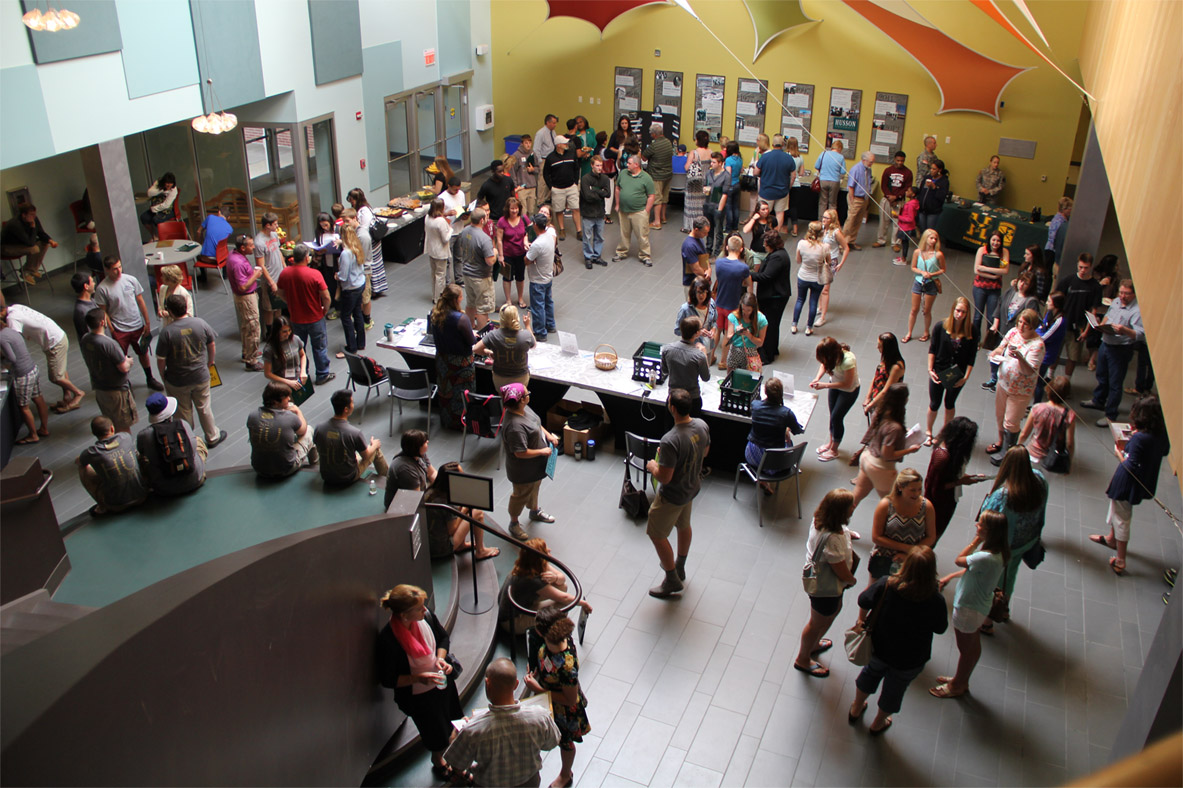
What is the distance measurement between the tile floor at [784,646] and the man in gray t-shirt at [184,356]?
25.9 inches

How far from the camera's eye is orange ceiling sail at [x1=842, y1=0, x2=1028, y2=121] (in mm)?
14602

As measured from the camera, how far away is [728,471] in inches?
347

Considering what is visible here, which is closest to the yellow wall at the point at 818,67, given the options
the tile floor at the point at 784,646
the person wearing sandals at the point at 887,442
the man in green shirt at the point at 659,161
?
the man in green shirt at the point at 659,161

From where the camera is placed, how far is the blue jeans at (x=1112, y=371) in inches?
374

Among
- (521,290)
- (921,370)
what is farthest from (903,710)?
(521,290)

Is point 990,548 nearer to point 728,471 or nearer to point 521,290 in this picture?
point 728,471

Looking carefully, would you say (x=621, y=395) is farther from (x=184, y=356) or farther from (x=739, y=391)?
(x=184, y=356)

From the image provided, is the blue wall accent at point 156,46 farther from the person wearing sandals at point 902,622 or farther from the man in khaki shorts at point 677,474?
the person wearing sandals at point 902,622

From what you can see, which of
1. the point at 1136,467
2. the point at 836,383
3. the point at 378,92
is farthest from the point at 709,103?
the point at 1136,467

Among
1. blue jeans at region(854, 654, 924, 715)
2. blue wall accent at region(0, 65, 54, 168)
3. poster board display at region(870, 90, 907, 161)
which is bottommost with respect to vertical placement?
blue jeans at region(854, 654, 924, 715)

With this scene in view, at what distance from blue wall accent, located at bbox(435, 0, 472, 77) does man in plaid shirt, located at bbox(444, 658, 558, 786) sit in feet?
45.3

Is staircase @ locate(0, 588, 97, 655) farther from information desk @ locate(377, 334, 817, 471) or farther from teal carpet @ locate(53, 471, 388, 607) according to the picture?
information desk @ locate(377, 334, 817, 471)

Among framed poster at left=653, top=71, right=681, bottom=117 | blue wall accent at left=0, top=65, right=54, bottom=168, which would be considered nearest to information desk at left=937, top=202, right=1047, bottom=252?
framed poster at left=653, top=71, right=681, bottom=117

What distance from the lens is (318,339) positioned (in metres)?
9.95
